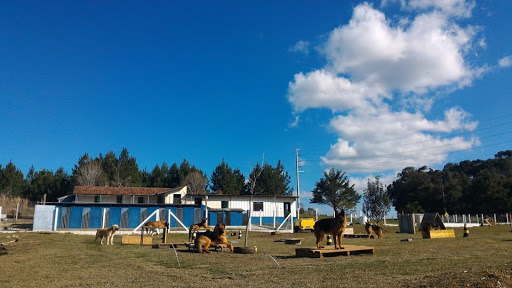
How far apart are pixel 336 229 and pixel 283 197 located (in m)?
36.5

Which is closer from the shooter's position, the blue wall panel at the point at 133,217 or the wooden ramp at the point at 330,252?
the wooden ramp at the point at 330,252

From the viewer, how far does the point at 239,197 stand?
49969 millimetres

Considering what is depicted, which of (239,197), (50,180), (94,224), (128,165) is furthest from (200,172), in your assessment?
(94,224)

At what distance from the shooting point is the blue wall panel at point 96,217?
4016 cm

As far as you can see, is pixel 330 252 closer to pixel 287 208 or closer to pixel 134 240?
pixel 134 240

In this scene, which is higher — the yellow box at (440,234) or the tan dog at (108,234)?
the tan dog at (108,234)

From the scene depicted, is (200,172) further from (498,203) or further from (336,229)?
(336,229)

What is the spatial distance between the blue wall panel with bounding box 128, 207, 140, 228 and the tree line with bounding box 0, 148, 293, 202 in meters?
31.6

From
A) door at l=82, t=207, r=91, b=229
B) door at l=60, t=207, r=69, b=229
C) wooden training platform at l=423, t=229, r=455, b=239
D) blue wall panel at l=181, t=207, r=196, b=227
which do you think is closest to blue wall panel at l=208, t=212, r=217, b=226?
blue wall panel at l=181, t=207, r=196, b=227

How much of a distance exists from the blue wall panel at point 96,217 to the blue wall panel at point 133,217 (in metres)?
3.02

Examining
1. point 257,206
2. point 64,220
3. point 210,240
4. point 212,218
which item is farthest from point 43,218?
point 210,240

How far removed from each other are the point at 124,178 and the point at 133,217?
4374 centimetres

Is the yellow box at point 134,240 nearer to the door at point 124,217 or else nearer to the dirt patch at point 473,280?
the dirt patch at point 473,280

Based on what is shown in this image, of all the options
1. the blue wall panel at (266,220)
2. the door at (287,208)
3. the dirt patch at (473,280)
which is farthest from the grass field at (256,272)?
the door at (287,208)
